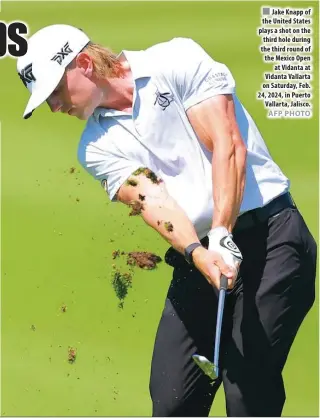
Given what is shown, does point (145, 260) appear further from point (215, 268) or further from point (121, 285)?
point (215, 268)

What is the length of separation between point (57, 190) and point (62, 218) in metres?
0.09

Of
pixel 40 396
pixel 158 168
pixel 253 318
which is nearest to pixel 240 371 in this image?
pixel 253 318

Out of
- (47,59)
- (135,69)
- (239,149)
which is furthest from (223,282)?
(47,59)

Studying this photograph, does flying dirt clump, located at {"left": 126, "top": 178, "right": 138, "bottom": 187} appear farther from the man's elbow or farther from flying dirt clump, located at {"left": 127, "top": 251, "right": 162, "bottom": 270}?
flying dirt clump, located at {"left": 127, "top": 251, "right": 162, "bottom": 270}

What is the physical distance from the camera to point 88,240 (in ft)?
10.8

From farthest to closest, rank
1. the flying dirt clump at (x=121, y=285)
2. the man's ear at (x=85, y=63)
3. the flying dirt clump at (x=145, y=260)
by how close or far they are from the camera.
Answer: the flying dirt clump at (x=121, y=285), the flying dirt clump at (x=145, y=260), the man's ear at (x=85, y=63)

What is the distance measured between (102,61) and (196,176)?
34cm

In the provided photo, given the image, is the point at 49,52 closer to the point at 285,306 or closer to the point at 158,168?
the point at 158,168

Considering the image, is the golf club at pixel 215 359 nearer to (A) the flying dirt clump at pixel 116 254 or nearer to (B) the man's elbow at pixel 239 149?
(B) the man's elbow at pixel 239 149

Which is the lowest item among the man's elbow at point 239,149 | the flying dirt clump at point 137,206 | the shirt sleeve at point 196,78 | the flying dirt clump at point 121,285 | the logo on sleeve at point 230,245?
the flying dirt clump at point 121,285

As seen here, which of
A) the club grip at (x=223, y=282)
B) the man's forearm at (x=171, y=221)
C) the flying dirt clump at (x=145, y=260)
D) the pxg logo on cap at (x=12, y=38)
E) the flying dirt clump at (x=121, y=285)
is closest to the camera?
the club grip at (x=223, y=282)

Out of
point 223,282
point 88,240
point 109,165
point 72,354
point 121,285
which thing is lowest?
point 72,354

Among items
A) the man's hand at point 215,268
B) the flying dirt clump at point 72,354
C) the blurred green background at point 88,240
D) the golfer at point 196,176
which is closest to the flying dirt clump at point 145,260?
the blurred green background at point 88,240

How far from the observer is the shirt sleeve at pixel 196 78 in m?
2.34
